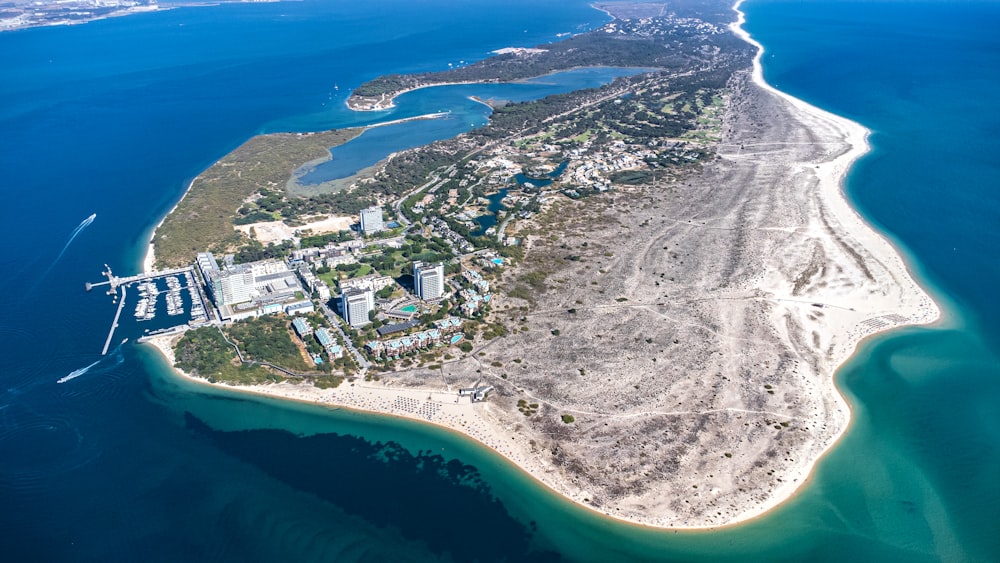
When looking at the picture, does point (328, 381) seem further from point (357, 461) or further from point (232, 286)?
point (232, 286)

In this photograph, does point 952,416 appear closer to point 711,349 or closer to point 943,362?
point 943,362

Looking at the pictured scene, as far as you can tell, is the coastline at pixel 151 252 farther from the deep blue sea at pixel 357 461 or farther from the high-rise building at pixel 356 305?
the high-rise building at pixel 356 305

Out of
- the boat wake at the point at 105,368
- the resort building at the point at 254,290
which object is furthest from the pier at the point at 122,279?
the boat wake at the point at 105,368

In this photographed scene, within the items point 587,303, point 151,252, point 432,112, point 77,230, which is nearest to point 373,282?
point 587,303

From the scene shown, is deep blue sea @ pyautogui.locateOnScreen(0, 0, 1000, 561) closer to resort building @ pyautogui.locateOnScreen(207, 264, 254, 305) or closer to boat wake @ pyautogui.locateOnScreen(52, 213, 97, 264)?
boat wake @ pyautogui.locateOnScreen(52, 213, 97, 264)

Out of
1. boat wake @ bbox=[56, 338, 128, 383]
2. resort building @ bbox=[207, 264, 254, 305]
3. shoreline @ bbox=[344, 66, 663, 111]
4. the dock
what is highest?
shoreline @ bbox=[344, 66, 663, 111]

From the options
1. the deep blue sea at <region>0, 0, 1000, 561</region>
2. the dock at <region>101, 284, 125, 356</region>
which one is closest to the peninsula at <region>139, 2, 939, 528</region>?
the deep blue sea at <region>0, 0, 1000, 561</region>
